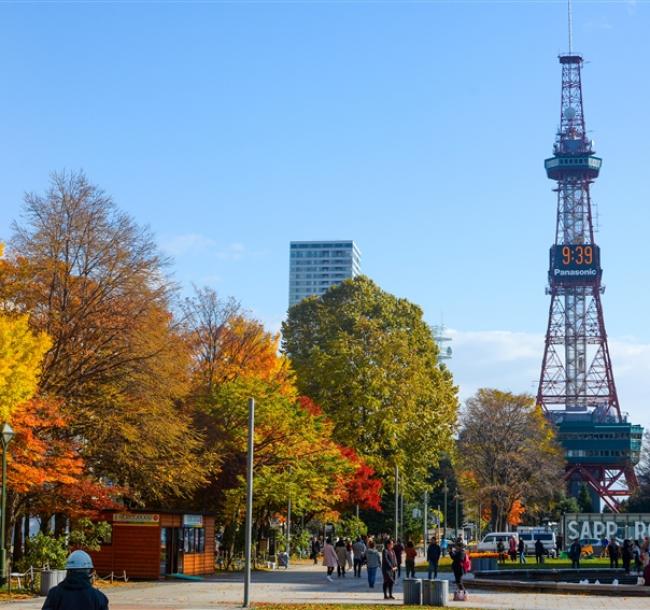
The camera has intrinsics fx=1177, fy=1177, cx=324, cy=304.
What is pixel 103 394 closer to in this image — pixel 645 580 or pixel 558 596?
pixel 558 596

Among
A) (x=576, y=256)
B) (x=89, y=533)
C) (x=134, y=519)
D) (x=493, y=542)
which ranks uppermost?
(x=576, y=256)

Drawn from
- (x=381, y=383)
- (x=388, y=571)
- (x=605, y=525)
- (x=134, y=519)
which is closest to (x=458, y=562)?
(x=388, y=571)

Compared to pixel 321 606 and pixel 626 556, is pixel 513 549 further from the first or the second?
pixel 321 606

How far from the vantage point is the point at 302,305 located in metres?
78.0

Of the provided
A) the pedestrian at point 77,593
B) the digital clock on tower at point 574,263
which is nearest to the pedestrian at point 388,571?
the pedestrian at point 77,593

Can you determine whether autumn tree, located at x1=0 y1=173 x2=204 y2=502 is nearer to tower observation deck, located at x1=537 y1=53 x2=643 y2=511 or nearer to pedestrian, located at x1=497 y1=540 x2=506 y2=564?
pedestrian, located at x1=497 y1=540 x2=506 y2=564

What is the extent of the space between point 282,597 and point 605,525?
1397 inches

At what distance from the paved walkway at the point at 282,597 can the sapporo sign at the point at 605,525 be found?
78.6 ft

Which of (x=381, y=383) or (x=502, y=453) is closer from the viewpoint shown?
(x=381, y=383)

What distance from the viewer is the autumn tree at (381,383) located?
6506 cm

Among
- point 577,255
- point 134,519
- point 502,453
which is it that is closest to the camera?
point 134,519

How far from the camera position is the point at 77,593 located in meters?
10.1

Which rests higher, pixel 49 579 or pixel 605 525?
pixel 605 525

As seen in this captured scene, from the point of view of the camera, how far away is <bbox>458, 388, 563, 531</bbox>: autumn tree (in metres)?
93.8
